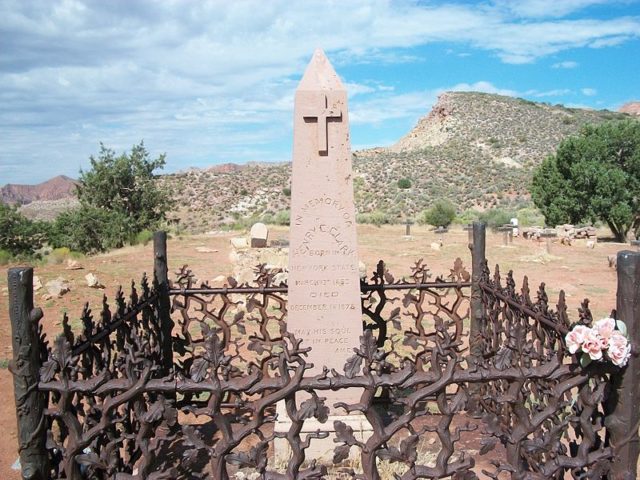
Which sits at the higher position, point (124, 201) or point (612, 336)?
point (124, 201)

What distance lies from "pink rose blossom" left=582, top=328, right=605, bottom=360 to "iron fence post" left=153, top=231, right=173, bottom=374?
11.6ft

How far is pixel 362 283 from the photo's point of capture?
471cm

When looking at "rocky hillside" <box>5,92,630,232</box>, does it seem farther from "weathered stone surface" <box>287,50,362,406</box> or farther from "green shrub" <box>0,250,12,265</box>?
"weathered stone surface" <box>287,50,362,406</box>

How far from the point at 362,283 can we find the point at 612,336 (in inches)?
104

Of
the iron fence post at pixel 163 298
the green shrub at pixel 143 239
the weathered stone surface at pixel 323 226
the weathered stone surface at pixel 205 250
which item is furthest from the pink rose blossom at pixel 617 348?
the green shrub at pixel 143 239

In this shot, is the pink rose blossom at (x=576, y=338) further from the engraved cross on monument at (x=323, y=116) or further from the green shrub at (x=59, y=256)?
the green shrub at (x=59, y=256)

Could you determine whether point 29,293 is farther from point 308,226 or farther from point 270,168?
point 270,168

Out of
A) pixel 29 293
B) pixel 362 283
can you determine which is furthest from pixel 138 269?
pixel 29 293

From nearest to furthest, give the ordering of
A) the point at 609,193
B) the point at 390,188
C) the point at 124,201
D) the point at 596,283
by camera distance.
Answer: the point at 596,283 < the point at 609,193 < the point at 124,201 < the point at 390,188

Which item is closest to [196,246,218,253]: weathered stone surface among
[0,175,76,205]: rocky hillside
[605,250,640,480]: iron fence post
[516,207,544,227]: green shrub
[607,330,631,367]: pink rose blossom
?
[605,250,640,480]: iron fence post

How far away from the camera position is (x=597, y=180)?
22.2 meters

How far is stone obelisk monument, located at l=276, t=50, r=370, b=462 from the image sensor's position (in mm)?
3727

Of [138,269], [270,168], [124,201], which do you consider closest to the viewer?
[138,269]

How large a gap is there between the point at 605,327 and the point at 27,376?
244 cm
